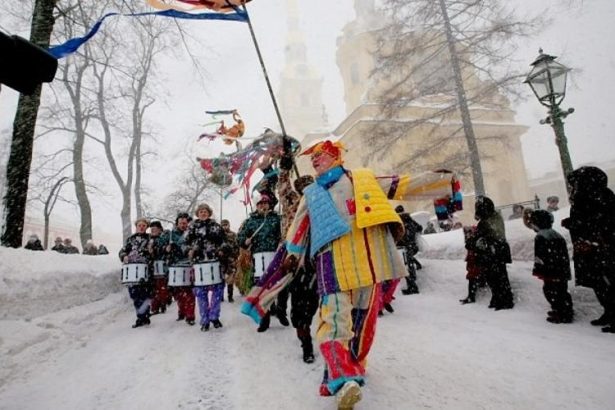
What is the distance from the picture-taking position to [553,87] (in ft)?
19.9

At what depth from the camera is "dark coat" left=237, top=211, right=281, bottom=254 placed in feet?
18.9

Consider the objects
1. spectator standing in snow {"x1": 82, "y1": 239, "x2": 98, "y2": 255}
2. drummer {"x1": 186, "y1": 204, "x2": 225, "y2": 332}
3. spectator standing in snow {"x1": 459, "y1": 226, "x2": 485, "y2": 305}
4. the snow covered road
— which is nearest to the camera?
the snow covered road

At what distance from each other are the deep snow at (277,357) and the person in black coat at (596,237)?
18.1 inches

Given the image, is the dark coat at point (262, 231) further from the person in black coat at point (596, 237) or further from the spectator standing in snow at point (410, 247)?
the person in black coat at point (596, 237)

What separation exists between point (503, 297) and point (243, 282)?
5227 mm

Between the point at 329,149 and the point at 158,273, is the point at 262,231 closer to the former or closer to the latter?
the point at 329,149

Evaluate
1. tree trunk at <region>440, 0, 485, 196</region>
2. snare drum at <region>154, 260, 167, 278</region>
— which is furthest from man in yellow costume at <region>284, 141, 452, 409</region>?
tree trunk at <region>440, 0, 485, 196</region>

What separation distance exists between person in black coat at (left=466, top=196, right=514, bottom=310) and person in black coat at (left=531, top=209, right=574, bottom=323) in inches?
28.6

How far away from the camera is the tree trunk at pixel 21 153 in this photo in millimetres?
7273

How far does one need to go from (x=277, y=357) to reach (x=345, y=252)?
1.85 m

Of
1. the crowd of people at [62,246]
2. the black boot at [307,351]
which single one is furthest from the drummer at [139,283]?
the crowd of people at [62,246]

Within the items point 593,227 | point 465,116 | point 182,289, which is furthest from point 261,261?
point 465,116

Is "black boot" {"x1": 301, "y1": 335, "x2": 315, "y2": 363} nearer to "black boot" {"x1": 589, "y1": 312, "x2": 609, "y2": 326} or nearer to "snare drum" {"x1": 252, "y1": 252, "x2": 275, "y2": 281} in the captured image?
"snare drum" {"x1": 252, "y1": 252, "x2": 275, "y2": 281}

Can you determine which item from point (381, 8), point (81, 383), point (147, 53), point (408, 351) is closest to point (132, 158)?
point (147, 53)
